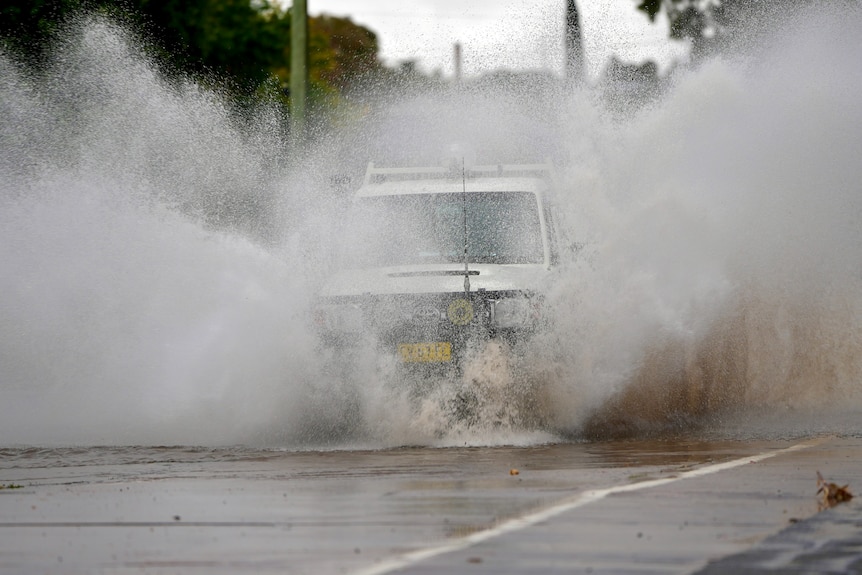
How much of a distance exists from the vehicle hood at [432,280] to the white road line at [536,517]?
8.79 feet

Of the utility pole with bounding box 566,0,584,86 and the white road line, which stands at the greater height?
the utility pole with bounding box 566,0,584,86

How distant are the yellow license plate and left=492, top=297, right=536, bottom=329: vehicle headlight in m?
0.42

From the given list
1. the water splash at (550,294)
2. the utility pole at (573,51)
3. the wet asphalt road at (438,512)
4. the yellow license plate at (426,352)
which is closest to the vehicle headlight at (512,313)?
the water splash at (550,294)

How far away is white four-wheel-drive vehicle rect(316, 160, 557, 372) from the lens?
13.7 meters

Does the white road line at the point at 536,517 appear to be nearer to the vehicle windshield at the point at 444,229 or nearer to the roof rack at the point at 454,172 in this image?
the vehicle windshield at the point at 444,229

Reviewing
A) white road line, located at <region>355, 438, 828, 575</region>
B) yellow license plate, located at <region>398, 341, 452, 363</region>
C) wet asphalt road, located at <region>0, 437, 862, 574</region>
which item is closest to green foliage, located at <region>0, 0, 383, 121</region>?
yellow license plate, located at <region>398, 341, 452, 363</region>

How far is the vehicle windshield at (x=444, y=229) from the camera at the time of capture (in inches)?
582

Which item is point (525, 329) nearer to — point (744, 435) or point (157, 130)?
point (744, 435)

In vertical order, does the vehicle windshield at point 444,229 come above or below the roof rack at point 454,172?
below

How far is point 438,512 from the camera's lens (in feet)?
28.8

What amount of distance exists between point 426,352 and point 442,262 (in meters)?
1.22

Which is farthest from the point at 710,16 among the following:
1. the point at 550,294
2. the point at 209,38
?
the point at 550,294

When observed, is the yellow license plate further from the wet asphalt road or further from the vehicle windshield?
the vehicle windshield

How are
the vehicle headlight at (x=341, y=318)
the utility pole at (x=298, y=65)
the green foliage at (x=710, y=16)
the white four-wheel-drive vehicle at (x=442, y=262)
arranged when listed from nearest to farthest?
the white four-wheel-drive vehicle at (x=442, y=262), the vehicle headlight at (x=341, y=318), the green foliage at (x=710, y=16), the utility pole at (x=298, y=65)
